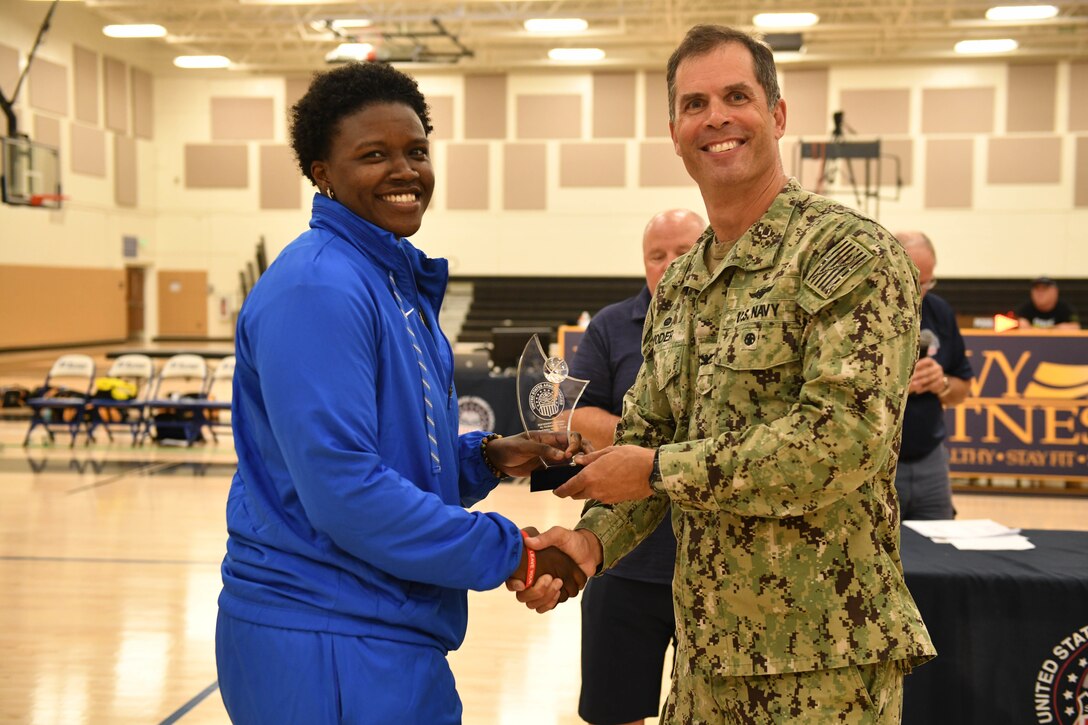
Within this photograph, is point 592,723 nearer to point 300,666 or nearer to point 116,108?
point 300,666

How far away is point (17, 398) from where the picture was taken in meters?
12.5

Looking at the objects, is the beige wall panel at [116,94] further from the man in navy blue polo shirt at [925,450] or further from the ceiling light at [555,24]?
the man in navy blue polo shirt at [925,450]

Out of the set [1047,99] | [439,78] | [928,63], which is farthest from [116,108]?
[1047,99]

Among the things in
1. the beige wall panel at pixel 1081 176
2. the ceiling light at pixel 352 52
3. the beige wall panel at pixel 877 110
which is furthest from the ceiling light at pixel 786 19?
the ceiling light at pixel 352 52

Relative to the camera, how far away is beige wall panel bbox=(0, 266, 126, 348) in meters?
19.0

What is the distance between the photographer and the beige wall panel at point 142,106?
22266 millimetres

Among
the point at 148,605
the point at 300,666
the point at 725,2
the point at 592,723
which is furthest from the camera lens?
the point at 725,2

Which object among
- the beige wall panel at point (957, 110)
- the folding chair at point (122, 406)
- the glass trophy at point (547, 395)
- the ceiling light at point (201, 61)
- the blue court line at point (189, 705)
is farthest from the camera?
the ceiling light at point (201, 61)

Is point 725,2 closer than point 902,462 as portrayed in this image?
No

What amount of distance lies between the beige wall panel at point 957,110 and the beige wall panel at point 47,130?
17.2 metres

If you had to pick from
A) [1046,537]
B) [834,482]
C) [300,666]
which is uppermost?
[834,482]

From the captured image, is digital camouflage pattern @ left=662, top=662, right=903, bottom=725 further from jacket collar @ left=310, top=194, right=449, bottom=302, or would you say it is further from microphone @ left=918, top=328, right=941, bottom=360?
microphone @ left=918, top=328, right=941, bottom=360

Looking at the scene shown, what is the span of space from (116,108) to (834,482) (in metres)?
23.0

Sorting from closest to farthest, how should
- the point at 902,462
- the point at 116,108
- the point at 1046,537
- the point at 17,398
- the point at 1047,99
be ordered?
the point at 1046,537, the point at 902,462, the point at 17,398, the point at 1047,99, the point at 116,108
